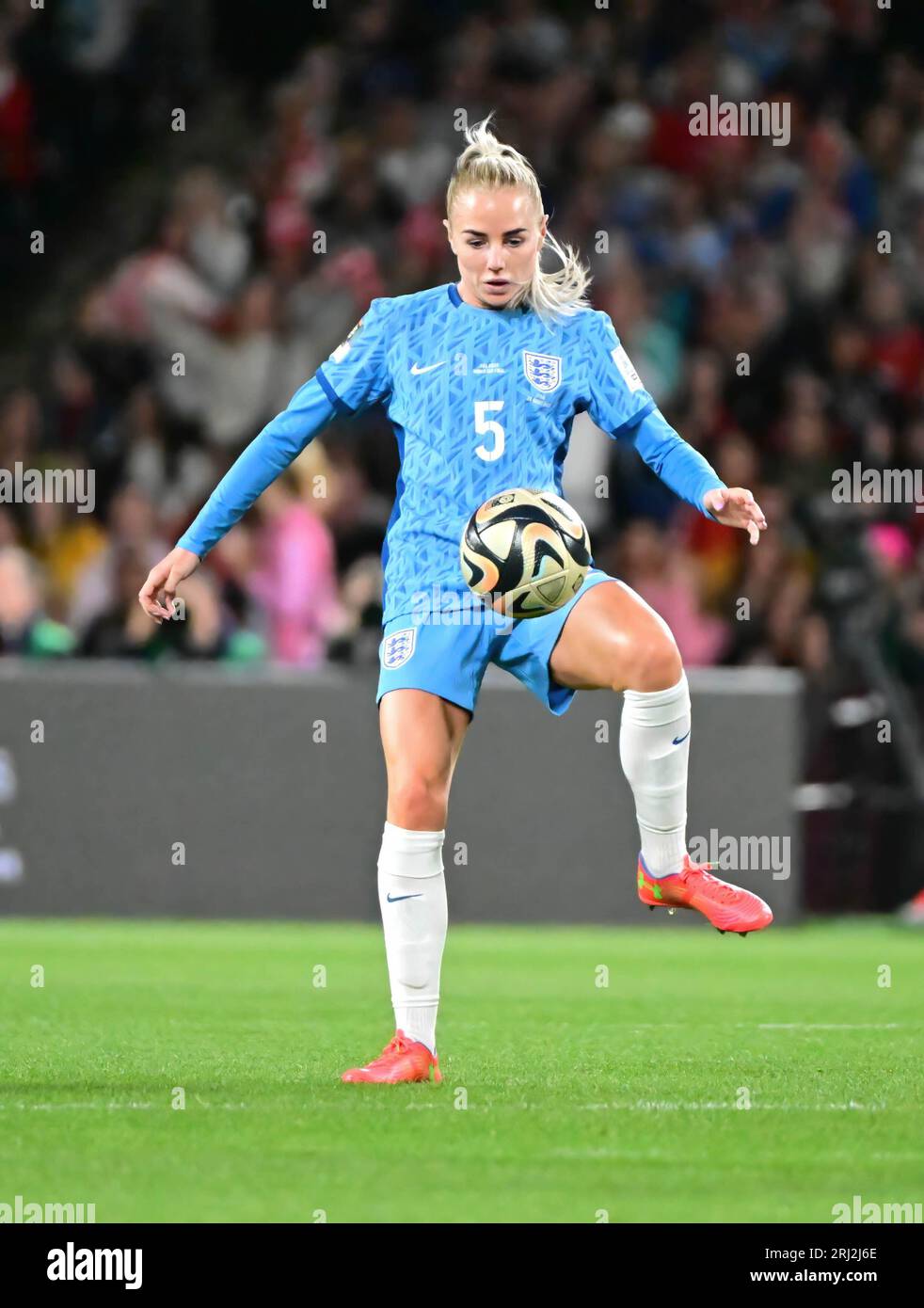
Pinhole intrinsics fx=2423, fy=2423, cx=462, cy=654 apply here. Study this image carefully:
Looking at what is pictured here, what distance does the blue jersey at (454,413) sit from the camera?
632 centimetres

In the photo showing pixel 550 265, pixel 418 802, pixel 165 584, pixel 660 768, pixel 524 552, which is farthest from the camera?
pixel 550 265

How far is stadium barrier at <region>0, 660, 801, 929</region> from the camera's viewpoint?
1223 centimetres

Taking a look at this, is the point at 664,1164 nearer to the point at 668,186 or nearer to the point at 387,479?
the point at 387,479

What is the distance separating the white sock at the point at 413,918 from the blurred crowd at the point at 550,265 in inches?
264

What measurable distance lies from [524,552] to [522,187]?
963 millimetres

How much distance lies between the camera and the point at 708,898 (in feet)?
20.9

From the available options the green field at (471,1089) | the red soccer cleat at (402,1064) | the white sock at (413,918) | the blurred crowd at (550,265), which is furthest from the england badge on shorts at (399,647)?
the blurred crowd at (550,265)

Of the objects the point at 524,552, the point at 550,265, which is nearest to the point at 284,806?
the point at 550,265

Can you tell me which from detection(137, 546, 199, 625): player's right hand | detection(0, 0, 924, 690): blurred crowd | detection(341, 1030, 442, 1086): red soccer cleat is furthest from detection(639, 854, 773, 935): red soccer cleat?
detection(0, 0, 924, 690): blurred crowd

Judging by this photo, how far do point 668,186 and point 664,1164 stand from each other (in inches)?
476

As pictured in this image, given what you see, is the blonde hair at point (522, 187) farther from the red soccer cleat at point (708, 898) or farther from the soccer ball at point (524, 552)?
the red soccer cleat at point (708, 898)

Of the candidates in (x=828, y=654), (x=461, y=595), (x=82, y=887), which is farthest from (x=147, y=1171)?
(x=828, y=654)

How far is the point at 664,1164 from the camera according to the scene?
5133 mm

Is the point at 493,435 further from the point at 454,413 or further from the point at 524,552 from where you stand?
the point at 524,552
